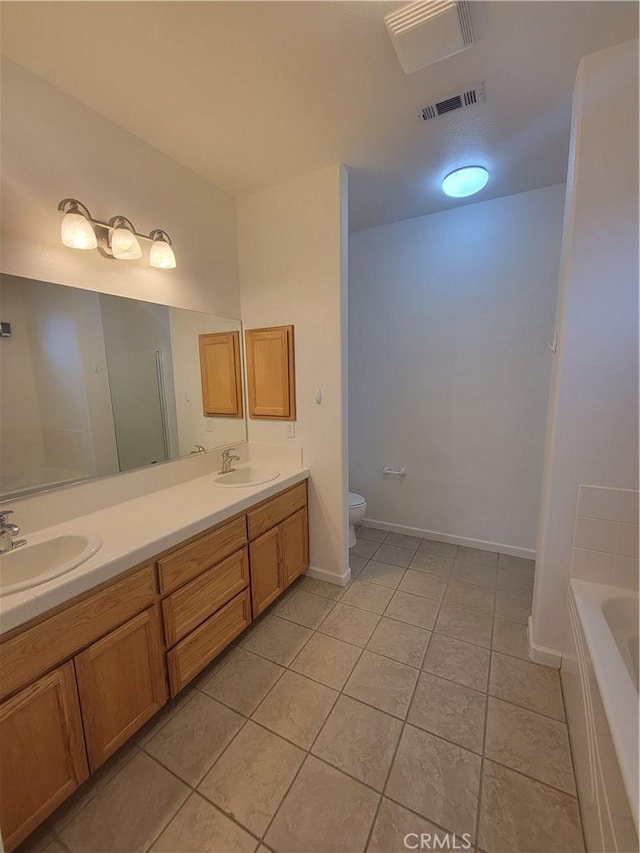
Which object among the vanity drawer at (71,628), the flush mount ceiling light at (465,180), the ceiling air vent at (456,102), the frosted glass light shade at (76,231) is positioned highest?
the ceiling air vent at (456,102)

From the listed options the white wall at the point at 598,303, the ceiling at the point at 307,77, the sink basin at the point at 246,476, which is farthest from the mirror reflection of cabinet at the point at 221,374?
the white wall at the point at 598,303

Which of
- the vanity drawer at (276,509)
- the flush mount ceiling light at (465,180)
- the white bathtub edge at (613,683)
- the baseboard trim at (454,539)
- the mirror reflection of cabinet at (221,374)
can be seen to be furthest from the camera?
the baseboard trim at (454,539)

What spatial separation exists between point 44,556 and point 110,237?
1.42 meters

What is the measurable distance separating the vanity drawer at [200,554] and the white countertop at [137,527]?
56mm

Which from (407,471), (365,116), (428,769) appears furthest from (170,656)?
(365,116)

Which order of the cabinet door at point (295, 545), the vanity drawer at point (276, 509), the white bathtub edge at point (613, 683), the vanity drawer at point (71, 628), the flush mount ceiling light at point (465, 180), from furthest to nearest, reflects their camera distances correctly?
the cabinet door at point (295, 545)
the flush mount ceiling light at point (465, 180)
the vanity drawer at point (276, 509)
the vanity drawer at point (71, 628)
the white bathtub edge at point (613, 683)

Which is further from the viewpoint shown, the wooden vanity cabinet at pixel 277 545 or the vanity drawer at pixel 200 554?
the wooden vanity cabinet at pixel 277 545

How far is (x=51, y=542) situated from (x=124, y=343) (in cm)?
99

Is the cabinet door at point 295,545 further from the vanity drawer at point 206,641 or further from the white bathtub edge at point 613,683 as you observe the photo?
the white bathtub edge at point 613,683

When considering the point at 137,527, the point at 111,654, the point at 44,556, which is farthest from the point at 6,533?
the point at 111,654

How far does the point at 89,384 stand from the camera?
5.33ft

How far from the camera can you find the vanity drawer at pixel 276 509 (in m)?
1.90

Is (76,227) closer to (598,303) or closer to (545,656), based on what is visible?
(598,303)

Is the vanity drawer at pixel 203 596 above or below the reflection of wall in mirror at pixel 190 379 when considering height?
below
